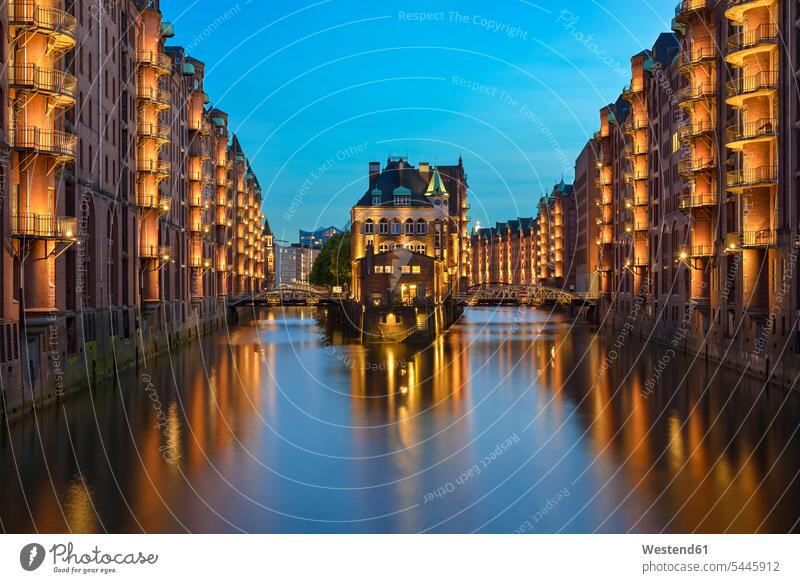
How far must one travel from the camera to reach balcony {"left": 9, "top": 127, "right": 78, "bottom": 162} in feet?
122

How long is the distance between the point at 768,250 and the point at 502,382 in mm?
17167

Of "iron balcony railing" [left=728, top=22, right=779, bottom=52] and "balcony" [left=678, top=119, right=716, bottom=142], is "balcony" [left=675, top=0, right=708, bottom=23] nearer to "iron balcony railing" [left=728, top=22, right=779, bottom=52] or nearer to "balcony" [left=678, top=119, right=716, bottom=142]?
"balcony" [left=678, top=119, right=716, bottom=142]

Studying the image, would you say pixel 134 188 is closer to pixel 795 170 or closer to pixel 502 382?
pixel 502 382

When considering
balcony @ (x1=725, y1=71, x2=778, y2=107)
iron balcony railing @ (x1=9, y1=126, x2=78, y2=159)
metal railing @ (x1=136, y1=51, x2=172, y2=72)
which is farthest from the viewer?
metal railing @ (x1=136, y1=51, x2=172, y2=72)

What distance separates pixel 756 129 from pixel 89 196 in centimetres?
3509

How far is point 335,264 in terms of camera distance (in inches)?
6029

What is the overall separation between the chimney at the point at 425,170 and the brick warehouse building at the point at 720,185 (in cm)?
5789

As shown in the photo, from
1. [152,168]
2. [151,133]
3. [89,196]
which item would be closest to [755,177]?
[89,196]

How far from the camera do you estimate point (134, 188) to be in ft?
207

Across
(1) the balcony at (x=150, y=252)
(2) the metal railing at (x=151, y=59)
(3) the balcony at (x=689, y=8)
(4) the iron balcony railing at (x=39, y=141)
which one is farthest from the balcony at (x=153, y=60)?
(3) the balcony at (x=689, y=8)

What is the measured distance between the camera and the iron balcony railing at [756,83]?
154ft

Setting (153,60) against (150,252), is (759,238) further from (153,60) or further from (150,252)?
(153,60)

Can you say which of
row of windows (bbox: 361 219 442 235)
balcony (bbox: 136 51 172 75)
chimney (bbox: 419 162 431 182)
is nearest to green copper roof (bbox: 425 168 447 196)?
chimney (bbox: 419 162 431 182)

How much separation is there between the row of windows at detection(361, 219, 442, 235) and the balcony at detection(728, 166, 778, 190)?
8970 centimetres
